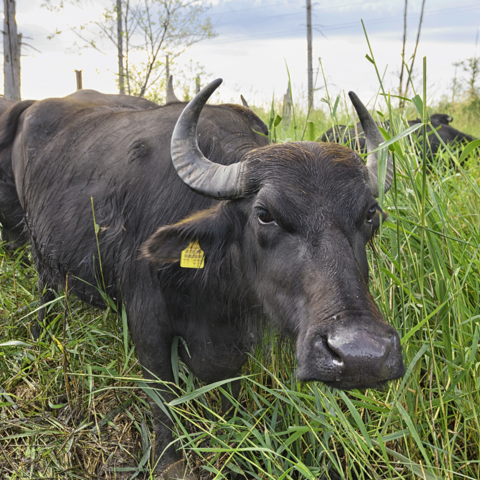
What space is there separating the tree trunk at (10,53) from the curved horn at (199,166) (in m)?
10.5

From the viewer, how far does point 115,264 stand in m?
2.64

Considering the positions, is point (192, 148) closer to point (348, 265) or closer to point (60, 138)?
point (348, 265)

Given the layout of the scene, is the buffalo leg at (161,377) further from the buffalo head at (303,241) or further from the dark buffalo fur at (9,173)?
the dark buffalo fur at (9,173)

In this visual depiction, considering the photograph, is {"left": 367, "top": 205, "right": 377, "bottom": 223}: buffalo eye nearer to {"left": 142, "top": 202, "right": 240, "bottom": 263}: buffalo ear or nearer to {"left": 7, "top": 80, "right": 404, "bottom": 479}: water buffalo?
{"left": 7, "top": 80, "right": 404, "bottom": 479}: water buffalo

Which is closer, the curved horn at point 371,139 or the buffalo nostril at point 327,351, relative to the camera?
the buffalo nostril at point 327,351

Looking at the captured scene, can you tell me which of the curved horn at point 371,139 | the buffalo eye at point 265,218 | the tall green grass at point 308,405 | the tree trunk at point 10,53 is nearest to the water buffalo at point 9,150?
Answer: the tall green grass at point 308,405

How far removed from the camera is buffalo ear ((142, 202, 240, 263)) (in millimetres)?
2091

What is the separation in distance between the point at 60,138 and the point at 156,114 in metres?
0.96

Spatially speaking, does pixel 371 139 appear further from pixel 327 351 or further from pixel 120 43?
pixel 120 43

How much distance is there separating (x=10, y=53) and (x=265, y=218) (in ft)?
37.6

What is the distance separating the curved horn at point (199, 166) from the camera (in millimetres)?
1960

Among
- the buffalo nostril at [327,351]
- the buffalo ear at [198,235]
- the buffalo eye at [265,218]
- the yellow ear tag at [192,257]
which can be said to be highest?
the buffalo eye at [265,218]

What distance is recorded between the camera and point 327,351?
1.45 m

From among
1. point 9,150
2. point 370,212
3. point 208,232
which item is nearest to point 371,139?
point 370,212
